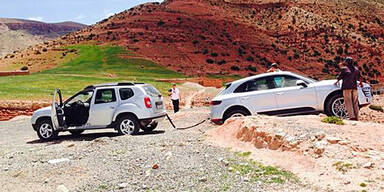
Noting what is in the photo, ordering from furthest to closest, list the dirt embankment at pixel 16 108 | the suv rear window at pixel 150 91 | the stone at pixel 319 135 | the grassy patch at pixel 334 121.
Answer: the dirt embankment at pixel 16 108 → the suv rear window at pixel 150 91 → the grassy patch at pixel 334 121 → the stone at pixel 319 135

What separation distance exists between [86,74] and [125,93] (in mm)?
30068

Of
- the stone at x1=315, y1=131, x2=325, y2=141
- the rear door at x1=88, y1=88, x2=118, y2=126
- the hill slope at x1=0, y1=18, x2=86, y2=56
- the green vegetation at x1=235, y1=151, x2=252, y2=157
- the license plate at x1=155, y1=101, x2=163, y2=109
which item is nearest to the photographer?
the stone at x1=315, y1=131, x2=325, y2=141

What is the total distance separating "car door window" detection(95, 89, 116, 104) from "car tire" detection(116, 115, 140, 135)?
700 millimetres

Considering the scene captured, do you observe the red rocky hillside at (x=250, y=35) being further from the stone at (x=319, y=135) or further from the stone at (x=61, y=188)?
the stone at (x=61, y=188)

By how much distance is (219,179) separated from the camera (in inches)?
260

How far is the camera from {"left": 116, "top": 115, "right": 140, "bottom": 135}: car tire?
1223 centimetres

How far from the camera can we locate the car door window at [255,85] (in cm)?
1130

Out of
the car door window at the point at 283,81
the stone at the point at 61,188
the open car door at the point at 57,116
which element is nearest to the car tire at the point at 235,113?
the car door window at the point at 283,81

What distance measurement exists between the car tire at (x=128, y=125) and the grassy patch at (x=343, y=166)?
703 centimetres

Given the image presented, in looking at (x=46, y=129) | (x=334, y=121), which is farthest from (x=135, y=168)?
(x=46, y=129)

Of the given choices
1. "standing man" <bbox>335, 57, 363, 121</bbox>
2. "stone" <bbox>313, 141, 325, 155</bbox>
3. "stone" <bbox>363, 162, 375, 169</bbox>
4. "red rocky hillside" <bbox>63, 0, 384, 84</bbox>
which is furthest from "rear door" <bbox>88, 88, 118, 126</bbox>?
"red rocky hillside" <bbox>63, 0, 384, 84</bbox>

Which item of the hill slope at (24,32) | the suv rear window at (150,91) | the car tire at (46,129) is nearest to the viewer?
the suv rear window at (150,91)

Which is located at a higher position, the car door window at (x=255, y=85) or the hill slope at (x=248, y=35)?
the hill slope at (x=248, y=35)

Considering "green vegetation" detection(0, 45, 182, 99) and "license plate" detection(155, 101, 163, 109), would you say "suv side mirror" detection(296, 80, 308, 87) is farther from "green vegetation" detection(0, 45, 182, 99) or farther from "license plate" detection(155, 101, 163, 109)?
"green vegetation" detection(0, 45, 182, 99)
